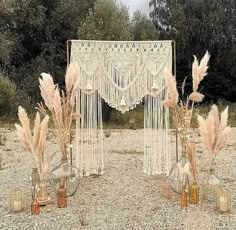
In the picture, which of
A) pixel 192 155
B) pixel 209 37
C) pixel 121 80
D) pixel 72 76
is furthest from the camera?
pixel 209 37

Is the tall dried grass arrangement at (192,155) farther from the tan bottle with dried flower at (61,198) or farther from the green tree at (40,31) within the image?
the green tree at (40,31)

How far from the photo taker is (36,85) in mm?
12820

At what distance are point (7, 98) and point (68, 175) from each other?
24.1ft

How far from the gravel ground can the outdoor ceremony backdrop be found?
7.61m

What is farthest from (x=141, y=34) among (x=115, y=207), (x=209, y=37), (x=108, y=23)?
(x=115, y=207)

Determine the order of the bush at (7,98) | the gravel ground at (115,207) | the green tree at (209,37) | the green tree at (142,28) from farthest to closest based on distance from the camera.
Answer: the green tree at (209,37) < the green tree at (142,28) < the bush at (7,98) < the gravel ground at (115,207)

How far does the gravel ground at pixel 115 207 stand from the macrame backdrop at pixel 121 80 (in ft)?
1.79

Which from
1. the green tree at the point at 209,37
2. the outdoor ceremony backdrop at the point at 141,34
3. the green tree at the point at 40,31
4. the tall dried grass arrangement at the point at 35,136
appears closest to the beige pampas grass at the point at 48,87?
the tall dried grass arrangement at the point at 35,136

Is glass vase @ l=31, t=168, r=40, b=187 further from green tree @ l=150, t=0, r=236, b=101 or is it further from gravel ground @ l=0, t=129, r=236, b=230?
green tree @ l=150, t=0, r=236, b=101

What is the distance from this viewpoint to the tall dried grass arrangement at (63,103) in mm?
3801

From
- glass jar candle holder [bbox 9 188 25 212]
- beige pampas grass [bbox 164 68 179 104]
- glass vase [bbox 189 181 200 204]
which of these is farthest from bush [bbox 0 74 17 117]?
glass vase [bbox 189 181 200 204]

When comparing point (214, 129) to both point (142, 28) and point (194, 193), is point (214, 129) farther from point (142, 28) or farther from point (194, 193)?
point (142, 28)

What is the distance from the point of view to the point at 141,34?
12.8 metres

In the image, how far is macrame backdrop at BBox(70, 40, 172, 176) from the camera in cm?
485
